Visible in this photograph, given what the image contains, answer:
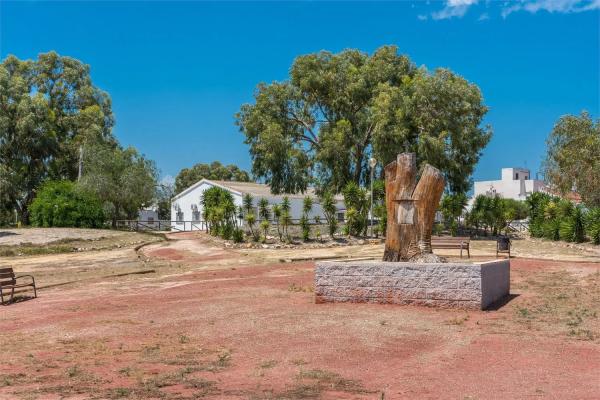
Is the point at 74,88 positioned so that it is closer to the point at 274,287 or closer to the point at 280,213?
the point at 280,213

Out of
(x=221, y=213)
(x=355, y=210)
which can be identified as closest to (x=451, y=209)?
(x=355, y=210)

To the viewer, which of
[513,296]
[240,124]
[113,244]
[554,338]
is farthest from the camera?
[240,124]

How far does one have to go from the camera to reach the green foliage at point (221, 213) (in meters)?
36.7

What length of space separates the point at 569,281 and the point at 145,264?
650 inches

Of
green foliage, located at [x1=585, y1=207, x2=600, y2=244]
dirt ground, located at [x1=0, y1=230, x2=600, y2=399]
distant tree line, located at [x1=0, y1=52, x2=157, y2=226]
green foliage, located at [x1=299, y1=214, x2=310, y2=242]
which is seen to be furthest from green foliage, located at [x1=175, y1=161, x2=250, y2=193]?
dirt ground, located at [x1=0, y1=230, x2=600, y2=399]

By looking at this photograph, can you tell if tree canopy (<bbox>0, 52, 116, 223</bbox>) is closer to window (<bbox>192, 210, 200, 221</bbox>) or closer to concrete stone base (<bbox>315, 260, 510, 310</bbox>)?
window (<bbox>192, 210, 200, 221</bbox>)

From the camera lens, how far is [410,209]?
1367cm

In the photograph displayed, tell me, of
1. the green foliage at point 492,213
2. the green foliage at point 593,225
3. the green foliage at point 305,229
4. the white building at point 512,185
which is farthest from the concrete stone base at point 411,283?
the white building at point 512,185

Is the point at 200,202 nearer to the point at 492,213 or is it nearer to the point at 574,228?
the point at 492,213

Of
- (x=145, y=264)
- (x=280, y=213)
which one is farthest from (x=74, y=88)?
(x=145, y=264)

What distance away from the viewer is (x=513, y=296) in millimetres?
13969

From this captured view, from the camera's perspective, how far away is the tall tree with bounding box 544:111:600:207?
126 ft

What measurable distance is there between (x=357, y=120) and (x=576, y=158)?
51.9ft

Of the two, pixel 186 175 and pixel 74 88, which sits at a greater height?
pixel 74 88
